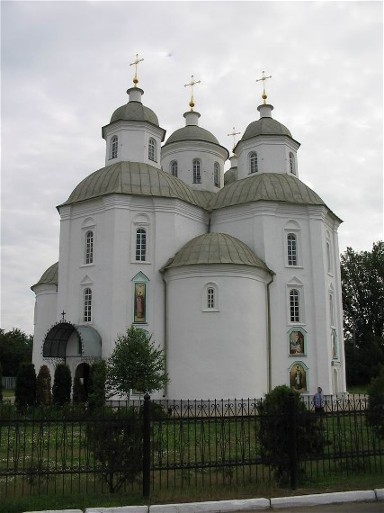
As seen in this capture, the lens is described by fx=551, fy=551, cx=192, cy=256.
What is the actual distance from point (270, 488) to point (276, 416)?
1086mm

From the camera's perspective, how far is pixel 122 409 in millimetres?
8727

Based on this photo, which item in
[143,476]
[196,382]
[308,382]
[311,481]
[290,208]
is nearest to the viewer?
[143,476]

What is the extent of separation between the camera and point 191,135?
104 ft

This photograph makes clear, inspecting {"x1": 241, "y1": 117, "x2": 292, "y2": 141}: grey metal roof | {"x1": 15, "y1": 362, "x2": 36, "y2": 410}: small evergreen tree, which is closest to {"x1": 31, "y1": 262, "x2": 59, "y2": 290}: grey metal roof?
{"x1": 15, "y1": 362, "x2": 36, "y2": 410}: small evergreen tree

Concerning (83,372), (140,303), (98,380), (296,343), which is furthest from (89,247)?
(296,343)

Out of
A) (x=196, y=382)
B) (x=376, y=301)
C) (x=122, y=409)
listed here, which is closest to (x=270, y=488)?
(x=122, y=409)

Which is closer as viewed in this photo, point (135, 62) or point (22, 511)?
point (22, 511)

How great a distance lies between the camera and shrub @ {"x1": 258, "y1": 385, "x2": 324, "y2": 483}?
859 cm

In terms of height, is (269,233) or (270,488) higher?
(269,233)

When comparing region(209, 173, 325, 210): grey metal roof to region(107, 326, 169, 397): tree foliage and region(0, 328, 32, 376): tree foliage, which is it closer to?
region(107, 326, 169, 397): tree foliage

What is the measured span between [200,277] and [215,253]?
1192 millimetres

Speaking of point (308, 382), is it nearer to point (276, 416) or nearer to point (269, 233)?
point (269, 233)

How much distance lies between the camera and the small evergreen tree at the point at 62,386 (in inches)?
837

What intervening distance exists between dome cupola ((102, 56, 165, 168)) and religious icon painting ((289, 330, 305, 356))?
1086 centimetres
